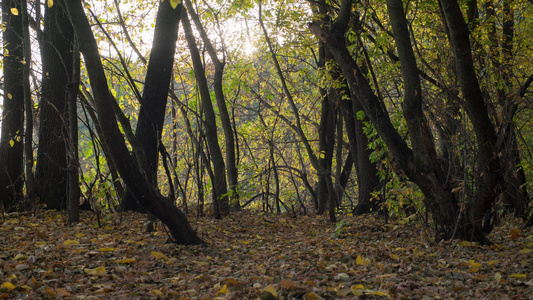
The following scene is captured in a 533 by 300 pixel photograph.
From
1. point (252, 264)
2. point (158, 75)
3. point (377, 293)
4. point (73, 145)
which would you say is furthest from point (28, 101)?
point (377, 293)

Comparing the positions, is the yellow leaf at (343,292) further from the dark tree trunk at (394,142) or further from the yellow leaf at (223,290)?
the dark tree trunk at (394,142)

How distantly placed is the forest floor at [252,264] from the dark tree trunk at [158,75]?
1.34 metres

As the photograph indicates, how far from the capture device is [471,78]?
14.3 ft

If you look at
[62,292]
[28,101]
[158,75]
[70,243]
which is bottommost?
[62,292]

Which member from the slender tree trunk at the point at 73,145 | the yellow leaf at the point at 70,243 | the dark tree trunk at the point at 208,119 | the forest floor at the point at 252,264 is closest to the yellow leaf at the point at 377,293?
the forest floor at the point at 252,264

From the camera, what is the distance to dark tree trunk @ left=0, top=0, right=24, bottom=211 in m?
7.12

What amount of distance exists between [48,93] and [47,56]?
1.92ft

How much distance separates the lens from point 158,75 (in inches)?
272

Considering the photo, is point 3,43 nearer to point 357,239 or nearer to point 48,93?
point 48,93

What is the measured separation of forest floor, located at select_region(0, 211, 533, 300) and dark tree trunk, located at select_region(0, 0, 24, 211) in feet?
3.24

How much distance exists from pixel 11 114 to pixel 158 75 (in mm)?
2564

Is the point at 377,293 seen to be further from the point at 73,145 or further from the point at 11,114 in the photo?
the point at 11,114

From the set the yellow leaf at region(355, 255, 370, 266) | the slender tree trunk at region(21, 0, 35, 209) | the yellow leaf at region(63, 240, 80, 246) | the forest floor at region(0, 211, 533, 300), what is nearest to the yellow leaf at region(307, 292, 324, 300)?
the forest floor at region(0, 211, 533, 300)

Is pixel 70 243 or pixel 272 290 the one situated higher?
pixel 70 243
